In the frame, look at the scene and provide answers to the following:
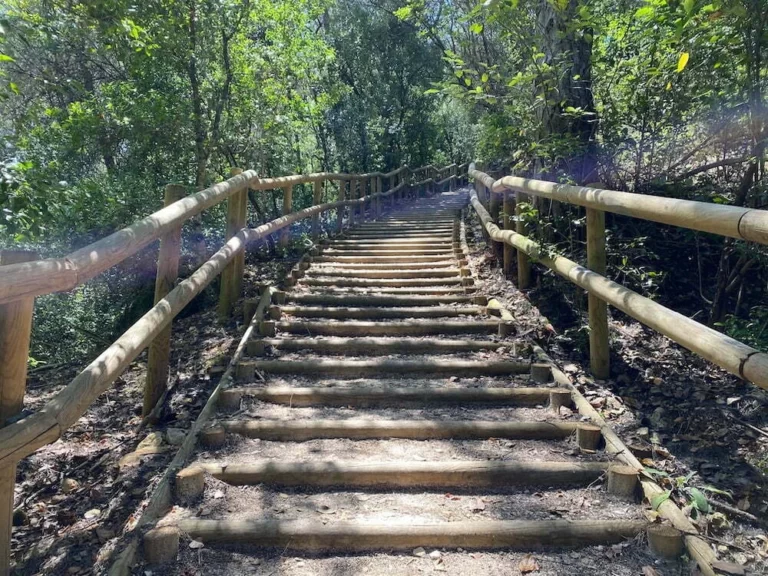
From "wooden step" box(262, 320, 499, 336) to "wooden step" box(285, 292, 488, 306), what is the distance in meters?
0.62

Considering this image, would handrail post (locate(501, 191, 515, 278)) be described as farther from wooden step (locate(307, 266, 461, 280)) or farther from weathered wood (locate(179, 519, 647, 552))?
weathered wood (locate(179, 519, 647, 552))

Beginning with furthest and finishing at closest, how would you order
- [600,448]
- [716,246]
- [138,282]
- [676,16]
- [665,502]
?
1. [138,282]
2. [716,246]
3. [676,16]
4. [600,448]
5. [665,502]

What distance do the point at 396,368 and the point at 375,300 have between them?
1.46 metres

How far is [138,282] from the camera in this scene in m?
8.14

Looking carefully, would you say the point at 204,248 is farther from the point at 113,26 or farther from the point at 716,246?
the point at 716,246

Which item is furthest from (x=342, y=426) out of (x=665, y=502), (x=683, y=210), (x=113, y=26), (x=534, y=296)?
(x=113, y=26)

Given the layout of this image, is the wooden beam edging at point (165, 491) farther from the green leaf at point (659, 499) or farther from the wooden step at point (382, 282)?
the wooden step at point (382, 282)

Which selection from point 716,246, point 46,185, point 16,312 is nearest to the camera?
point 16,312

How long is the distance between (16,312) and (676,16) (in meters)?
3.89

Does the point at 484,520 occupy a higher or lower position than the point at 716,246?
lower

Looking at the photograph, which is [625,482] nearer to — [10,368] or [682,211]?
[682,211]

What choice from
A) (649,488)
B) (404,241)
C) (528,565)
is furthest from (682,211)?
(404,241)

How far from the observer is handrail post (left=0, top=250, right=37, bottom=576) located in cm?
169

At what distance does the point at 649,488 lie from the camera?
95.0 inches
